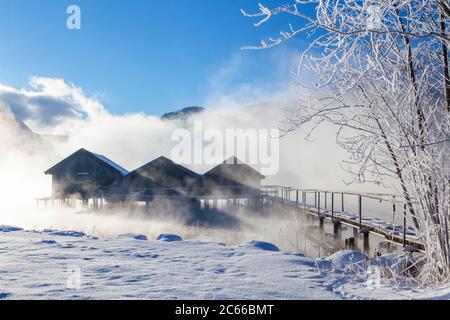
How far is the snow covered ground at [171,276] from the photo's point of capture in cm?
329

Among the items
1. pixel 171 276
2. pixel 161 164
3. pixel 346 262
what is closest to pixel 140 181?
pixel 161 164

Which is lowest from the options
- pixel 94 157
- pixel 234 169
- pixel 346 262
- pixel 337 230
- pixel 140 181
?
pixel 337 230

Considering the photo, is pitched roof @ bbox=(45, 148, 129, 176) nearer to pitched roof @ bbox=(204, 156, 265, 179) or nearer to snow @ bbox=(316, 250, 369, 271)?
pitched roof @ bbox=(204, 156, 265, 179)

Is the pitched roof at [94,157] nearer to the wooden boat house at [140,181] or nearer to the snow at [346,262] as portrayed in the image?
the wooden boat house at [140,181]

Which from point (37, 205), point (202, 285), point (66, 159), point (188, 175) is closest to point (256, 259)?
point (202, 285)

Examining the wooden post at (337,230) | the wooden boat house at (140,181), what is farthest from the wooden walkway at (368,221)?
the wooden boat house at (140,181)

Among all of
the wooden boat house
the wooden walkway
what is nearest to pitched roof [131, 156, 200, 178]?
the wooden boat house

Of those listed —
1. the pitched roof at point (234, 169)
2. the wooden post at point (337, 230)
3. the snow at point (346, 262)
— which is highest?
the pitched roof at point (234, 169)

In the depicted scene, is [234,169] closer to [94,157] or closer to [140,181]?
[140,181]

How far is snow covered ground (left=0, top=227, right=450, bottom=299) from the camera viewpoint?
10.8ft

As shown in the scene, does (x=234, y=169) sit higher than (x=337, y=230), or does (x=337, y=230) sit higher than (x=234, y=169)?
(x=234, y=169)

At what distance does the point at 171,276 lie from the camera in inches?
156
